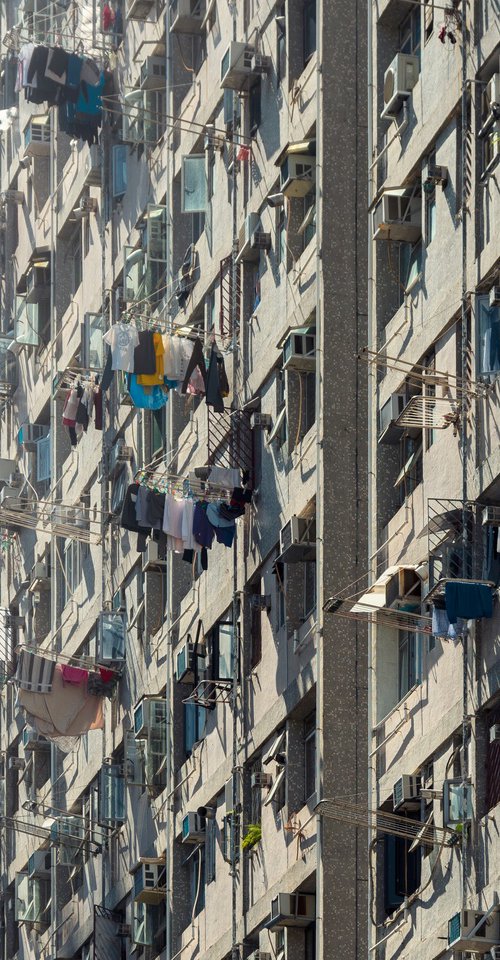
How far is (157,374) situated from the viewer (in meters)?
35.8

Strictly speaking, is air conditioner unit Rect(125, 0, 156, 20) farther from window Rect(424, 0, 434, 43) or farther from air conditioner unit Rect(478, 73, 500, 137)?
air conditioner unit Rect(478, 73, 500, 137)

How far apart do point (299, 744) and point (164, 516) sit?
456 cm

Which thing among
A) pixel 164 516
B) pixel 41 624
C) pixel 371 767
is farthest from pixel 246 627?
pixel 41 624

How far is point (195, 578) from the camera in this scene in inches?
1481

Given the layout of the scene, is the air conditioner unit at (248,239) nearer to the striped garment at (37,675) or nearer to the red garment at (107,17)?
the striped garment at (37,675)

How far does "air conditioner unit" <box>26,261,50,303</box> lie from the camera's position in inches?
1943

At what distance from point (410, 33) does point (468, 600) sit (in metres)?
8.42

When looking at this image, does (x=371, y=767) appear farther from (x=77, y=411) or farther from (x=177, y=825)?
(x=77, y=411)

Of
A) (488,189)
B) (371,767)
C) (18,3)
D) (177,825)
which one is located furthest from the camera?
(18,3)

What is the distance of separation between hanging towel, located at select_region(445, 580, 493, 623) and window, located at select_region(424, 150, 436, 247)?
4.97m

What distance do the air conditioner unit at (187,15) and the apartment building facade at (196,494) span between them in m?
0.05

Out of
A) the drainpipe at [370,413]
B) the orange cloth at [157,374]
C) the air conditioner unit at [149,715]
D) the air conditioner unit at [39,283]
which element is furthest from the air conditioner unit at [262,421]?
the air conditioner unit at [39,283]

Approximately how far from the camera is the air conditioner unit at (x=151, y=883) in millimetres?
37844

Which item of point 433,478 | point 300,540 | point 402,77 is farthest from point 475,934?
point 402,77
